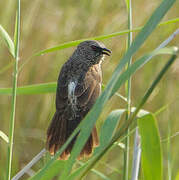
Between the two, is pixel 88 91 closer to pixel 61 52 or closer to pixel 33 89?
pixel 33 89

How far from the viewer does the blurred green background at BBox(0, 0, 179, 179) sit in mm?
4301

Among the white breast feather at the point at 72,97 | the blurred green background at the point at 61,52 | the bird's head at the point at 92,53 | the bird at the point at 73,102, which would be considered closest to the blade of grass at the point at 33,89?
the bird at the point at 73,102

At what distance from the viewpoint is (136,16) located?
443 centimetres

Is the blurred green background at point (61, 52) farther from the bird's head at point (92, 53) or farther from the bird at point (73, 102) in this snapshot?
the bird at point (73, 102)

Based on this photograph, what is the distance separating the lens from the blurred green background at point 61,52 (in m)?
4.30

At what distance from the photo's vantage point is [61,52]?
4.55 meters

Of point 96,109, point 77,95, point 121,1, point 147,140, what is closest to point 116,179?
point 77,95

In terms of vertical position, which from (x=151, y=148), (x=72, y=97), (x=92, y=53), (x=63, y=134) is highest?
(x=92, y=53)

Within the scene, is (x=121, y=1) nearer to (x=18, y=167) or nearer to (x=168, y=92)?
(x=168, y=92)

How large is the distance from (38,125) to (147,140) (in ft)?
9.33

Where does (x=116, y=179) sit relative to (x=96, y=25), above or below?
below

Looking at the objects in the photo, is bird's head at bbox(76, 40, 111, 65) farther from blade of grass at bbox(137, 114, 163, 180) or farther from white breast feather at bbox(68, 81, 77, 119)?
blade of grass at bbox(137, 114, 163, 180)

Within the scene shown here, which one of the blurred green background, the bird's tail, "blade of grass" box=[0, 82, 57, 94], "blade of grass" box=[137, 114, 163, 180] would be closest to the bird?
the bird's tail

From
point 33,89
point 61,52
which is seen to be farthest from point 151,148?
point 61,52
